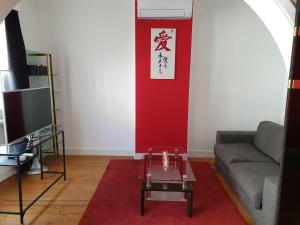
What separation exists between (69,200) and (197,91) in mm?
2604

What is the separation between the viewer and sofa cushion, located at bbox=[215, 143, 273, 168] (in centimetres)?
295

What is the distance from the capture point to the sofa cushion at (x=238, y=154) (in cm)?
295

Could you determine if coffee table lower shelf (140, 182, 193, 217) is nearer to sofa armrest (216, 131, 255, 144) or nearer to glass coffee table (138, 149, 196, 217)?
glass coffee table (138, 149, 196, 217)

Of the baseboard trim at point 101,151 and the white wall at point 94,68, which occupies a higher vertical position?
the white wall at point 94,68

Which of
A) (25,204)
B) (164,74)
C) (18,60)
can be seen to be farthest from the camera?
(164,74)

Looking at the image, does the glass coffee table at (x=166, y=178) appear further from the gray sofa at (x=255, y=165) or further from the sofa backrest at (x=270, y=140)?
the sofa backrest at (x=270, y=140)

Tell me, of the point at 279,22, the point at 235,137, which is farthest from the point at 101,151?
the point at 279,22

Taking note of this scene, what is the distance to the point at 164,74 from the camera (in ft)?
12.3

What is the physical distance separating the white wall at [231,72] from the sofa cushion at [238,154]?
2.31 feet

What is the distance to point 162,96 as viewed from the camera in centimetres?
382

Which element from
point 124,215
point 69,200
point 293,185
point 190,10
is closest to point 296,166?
point 293,185


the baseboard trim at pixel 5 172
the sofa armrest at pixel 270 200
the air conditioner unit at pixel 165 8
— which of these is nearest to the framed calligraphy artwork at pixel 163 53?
the air conditioner unit at pixel 165 8

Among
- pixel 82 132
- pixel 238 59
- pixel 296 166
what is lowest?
pixel 82 132

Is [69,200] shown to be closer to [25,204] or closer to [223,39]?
[25,204]
